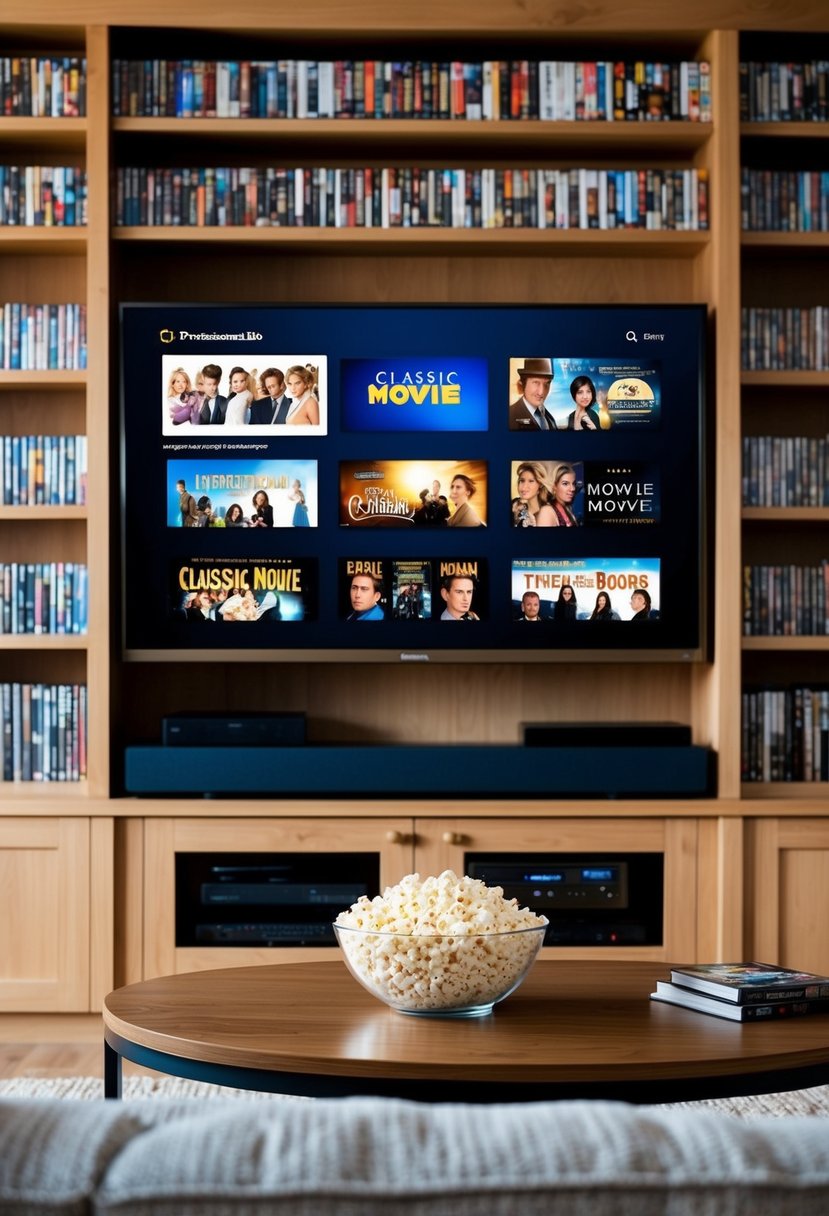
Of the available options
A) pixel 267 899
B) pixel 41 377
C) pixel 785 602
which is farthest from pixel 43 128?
pixel 785 602

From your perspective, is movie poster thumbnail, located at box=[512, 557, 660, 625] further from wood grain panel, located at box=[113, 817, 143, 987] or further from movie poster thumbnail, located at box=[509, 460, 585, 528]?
wood grain panel, located at box=[113, 817, 143, 987]

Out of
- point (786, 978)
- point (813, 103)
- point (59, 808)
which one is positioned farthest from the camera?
point (813, 103)

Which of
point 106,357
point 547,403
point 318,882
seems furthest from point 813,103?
point 318,882

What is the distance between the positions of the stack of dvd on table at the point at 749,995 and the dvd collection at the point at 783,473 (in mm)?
1865

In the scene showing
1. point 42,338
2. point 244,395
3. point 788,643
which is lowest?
point 788,643

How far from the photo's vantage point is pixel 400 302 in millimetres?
3807

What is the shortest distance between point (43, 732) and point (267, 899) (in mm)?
772

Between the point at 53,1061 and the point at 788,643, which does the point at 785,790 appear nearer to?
the point at 788,643

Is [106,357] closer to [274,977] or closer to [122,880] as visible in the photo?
[122,880]

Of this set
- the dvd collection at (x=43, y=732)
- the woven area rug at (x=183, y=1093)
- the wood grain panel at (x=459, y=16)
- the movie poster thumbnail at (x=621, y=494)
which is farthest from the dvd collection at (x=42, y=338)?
the woven area rug at (x=183, y=1093)

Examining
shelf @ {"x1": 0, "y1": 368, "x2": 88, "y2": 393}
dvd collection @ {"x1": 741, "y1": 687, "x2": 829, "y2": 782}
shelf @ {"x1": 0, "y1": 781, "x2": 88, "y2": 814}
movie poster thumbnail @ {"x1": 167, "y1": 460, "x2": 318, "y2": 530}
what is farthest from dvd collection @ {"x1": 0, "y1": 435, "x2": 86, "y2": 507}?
dvd collection @ {"x1": 741, "y1": 687, "x2": 829, "y2": 782}

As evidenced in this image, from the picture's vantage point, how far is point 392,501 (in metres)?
3.68

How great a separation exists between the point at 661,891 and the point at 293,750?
1059 millimetres

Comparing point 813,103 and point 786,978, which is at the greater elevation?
point 813,103
